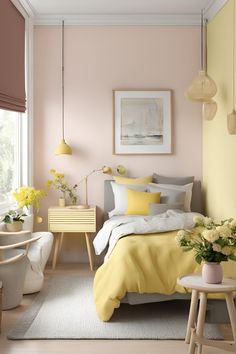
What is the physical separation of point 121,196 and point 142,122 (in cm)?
101

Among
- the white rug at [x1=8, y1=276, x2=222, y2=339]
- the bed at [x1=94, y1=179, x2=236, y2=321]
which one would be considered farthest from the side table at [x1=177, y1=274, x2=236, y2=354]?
the bed at [x1=94, y1=179, x2=236, y2=321]

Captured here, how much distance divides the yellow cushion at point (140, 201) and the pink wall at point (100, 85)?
2.29 ft

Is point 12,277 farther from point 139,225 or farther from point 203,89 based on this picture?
point 203,89

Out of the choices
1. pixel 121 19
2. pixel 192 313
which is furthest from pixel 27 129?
pixel 192 313

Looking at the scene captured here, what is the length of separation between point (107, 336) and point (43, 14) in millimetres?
4275

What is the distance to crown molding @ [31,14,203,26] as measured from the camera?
693 cm

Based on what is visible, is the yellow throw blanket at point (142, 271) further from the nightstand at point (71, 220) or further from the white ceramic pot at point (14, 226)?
the nightstand at point (71, 220)

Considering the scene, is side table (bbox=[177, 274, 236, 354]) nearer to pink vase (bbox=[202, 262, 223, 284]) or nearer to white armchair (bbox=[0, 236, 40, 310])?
pink vase (bbox=[202, 262, 223, 284])

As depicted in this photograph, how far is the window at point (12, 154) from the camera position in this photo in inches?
244

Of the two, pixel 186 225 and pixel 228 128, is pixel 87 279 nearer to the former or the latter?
pixel 186 225

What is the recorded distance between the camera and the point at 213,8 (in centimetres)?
649

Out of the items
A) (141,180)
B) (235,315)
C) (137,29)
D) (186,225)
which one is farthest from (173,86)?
(235,315)

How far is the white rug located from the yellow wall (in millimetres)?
1446

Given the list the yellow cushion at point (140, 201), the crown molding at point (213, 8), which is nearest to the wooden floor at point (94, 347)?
the yellow cushion at point (140, 201)
